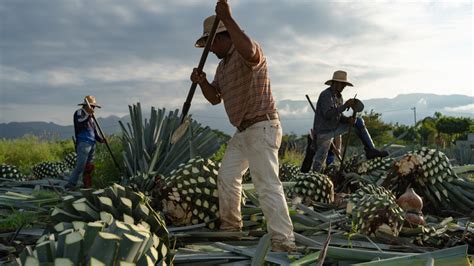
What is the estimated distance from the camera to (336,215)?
3873mm

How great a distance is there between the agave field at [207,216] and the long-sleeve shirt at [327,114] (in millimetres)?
753

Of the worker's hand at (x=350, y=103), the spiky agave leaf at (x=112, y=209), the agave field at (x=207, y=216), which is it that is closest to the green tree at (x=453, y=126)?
the worker's hand at (x=350, y=103)

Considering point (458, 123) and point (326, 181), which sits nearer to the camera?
point (326, 181)

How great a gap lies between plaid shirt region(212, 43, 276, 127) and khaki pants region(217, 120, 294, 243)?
11 centimetres

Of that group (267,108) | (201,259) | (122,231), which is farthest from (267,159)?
(122,231)

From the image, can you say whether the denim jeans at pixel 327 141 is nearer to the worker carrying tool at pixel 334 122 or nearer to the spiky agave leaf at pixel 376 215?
the worker carrying tool at pixel 334 122

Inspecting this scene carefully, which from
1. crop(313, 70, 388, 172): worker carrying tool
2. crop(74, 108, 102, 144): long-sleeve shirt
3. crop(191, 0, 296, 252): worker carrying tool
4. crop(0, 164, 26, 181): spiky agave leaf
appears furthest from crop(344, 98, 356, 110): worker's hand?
crop(0, 164, 26, 181): spiky agave leaf

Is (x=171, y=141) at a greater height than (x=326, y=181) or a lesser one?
greater

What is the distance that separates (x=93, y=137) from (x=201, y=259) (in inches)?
213

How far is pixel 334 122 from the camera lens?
700cm

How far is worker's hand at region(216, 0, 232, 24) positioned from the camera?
10.8 ft

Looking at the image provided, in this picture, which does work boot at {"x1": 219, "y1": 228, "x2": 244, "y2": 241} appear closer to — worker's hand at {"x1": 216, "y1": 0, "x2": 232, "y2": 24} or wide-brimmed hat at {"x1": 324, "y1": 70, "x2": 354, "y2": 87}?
worker's hand at {"x1": 216, "y1": 0, "x2": 232, "y2": 24}

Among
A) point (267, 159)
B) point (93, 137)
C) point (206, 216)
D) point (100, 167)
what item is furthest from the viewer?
point (93, 137)

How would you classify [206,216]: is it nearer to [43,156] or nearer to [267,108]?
[267,108]
